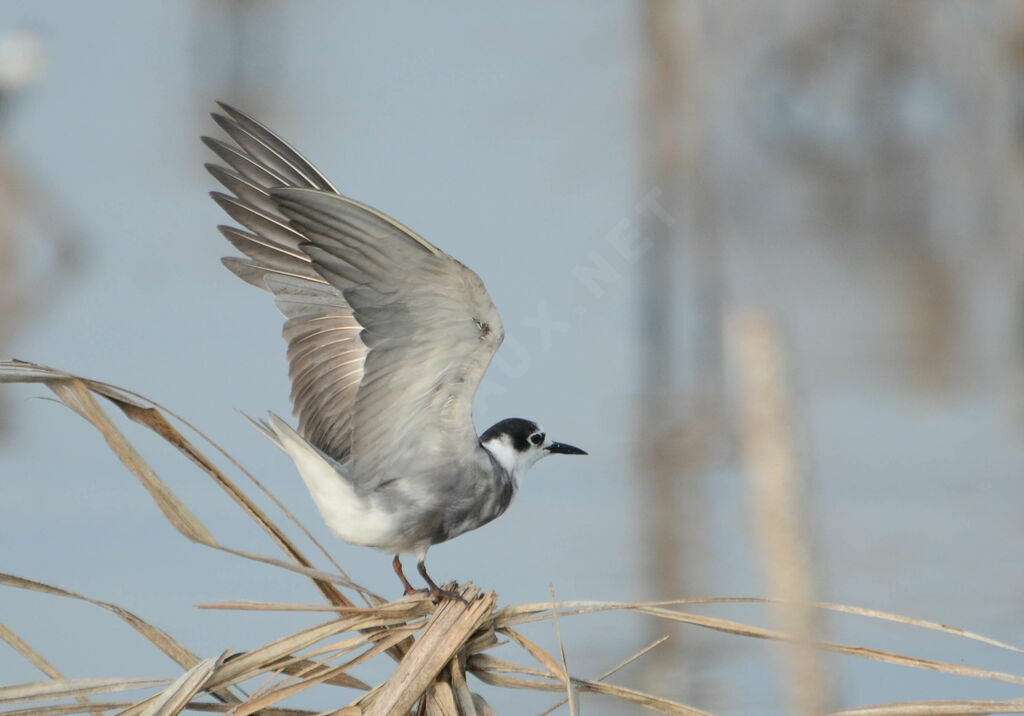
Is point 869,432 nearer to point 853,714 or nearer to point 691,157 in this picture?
point 691,157

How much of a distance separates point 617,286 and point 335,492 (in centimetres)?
539

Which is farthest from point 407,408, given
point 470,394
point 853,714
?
point 853,714

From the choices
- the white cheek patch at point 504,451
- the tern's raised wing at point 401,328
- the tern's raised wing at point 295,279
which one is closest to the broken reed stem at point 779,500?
the tern's raised wing at point 401,328

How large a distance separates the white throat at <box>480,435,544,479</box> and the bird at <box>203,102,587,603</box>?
0.06 feet

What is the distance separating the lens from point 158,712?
77.4 inches

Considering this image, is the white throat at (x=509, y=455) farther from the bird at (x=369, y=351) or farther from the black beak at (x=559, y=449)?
the black beak at (x=559, y=449)

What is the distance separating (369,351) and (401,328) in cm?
9

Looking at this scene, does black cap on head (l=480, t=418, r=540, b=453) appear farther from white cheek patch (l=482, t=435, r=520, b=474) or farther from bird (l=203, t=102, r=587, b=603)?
bird (l=203, t=102, r=587, b=603)

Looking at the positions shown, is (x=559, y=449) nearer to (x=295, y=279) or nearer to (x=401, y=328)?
(x=295, y=279)

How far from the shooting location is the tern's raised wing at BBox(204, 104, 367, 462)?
10.1 ft

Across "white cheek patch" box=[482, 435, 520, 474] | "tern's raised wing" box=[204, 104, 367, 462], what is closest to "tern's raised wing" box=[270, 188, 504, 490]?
"tern's raised wing" box=[204, 104, 367, 462]

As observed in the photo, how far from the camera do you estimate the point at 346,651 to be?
2.18m

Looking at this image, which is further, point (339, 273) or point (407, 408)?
A: point (407, 408)

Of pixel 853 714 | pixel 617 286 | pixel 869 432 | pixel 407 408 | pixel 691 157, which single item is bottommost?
pixel 853 714
